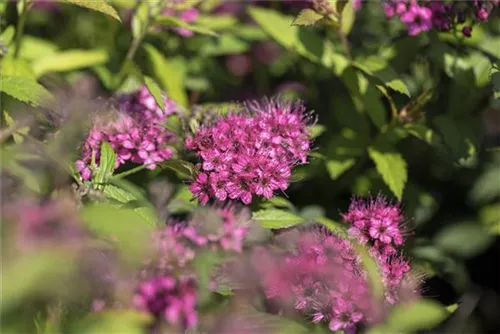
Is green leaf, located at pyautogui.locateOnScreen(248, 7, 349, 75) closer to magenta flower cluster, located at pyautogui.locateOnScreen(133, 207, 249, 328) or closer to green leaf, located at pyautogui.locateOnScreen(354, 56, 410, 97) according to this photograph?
green leaf, located at pyautogui.locateOnScreen(354, 56, 410, 97)

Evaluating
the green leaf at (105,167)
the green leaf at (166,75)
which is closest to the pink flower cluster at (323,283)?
the green leaf at (105,167)

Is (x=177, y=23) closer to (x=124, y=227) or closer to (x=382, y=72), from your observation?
(x=382, y=72)

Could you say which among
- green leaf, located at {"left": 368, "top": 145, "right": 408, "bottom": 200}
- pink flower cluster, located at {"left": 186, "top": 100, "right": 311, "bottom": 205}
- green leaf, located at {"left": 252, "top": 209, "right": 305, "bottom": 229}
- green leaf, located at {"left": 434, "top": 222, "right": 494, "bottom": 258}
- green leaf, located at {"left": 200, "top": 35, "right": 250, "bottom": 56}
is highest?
pink flower cluster, located at {"left": 186, "top": 100, "right": 311, "bottom": 205}

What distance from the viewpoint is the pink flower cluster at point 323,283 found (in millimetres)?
1630

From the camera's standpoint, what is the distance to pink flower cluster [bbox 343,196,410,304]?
178 centimetres

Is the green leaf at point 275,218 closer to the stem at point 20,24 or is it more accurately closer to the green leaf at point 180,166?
the green leaf at point 180,166

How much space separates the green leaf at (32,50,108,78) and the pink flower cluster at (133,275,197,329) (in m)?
1.40

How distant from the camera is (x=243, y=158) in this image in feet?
5.97

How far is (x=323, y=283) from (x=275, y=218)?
1.11 ft

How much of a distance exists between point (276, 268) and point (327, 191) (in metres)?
1.03

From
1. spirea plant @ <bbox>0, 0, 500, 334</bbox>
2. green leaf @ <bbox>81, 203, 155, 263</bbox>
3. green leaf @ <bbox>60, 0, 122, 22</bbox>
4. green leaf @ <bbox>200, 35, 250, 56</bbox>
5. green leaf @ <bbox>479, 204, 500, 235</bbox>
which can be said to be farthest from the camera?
green leaf @ <bbox>200, 35, 250, 56</bbox>

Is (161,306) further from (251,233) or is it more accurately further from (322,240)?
(322,240)

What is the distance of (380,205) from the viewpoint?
2039 mm

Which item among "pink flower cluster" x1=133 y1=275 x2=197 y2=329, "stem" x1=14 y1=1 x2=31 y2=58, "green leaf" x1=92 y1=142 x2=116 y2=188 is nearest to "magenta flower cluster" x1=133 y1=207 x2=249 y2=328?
"pink flower cluster" x1=133 y1=275 x2=197 y2=329
